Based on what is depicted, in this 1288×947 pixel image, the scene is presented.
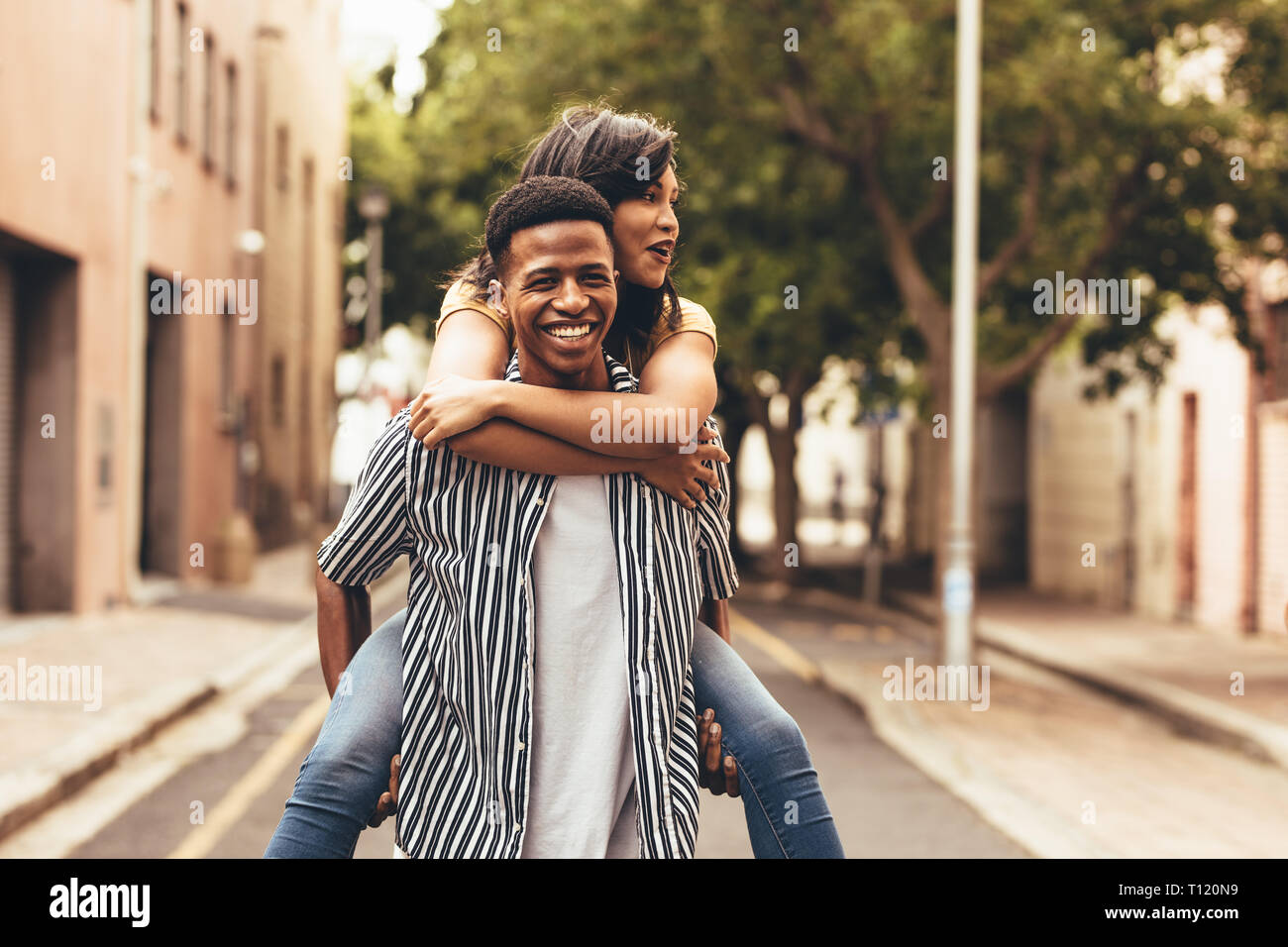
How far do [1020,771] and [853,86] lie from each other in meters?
7.56

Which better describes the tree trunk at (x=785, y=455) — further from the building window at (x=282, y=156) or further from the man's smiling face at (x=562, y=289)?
the man's smiling face at (x=562, y=289)

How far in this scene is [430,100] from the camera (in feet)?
120

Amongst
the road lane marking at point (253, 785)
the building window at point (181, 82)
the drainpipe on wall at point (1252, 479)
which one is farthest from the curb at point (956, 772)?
the building window at point (181, 82)

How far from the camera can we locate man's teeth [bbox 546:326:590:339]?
2.40 m

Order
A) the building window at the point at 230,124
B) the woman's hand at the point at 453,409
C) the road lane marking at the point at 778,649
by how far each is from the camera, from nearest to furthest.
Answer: the woman's hand at the point at 453,409 → the road lane marking at the point at 778,649 → the building window at the point at 230,124

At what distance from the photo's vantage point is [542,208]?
237 centimetres

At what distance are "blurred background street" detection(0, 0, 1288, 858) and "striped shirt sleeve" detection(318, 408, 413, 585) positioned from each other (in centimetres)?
49

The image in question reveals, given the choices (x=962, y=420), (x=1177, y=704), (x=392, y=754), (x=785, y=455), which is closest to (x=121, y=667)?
(x=962, y=420)

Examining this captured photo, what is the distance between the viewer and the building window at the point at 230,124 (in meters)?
22.7

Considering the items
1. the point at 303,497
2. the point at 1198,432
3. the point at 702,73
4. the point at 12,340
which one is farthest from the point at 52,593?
the point at 303,497

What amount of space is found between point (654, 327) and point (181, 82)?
Result: 18.1 metres

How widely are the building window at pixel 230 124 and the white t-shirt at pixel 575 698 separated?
21300 millimetres

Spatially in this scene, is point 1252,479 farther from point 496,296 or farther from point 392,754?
point 392,754
